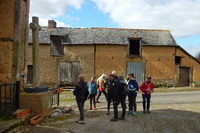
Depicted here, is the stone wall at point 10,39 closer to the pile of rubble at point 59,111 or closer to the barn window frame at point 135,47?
the pile of rubble at point 59,111

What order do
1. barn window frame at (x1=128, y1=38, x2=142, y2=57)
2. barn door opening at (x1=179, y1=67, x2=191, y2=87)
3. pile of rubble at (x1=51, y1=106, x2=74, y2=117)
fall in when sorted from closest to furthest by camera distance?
1. pile of rubble at (x1=51, y1=106, x2=74, y2=117)
2. barn window frame at (x1=128, y1=38, x2=142, y2=57)
3. barn door opening at (x1=179, y1=67, x2=191, y2=87)

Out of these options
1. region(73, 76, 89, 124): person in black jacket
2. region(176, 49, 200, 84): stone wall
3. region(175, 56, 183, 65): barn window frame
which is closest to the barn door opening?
region(176, 49, 200, 84): stone wall

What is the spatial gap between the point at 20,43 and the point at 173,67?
1525cm

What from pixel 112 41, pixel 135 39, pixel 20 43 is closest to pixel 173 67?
pixel 135 39

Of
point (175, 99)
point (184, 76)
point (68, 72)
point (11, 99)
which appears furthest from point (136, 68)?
Answer: point (11, 99)

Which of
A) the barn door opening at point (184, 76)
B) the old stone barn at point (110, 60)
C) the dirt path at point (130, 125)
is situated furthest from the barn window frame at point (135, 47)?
the dirt path at point (130, 125)

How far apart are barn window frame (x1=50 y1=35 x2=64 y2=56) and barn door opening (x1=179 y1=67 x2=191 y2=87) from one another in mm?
11261

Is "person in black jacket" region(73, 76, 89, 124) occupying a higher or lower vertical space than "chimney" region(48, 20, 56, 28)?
lower

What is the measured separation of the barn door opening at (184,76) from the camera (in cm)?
1926

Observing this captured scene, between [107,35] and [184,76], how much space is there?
27.0 ft

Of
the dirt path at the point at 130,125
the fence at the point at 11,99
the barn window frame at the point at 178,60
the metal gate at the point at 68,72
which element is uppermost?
the barn window frame at the point at 178,60

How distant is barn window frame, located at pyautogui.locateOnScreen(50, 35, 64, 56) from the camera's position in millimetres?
18969

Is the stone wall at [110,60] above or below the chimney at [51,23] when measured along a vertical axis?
below

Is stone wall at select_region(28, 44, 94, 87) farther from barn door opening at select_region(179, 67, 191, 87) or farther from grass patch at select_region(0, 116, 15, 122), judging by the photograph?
grass patch at select_region(0, 116, 15, 122)
